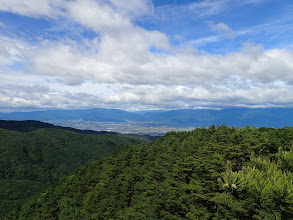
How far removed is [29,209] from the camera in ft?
283

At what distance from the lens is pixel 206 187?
89.6ft

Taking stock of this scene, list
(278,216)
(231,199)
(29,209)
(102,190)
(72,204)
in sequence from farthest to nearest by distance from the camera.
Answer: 1. (29,209)
2. (72,204)
3. (102,190)
4. (231,199)
5. (278,216)

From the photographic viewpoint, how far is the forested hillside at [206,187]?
16594 mm

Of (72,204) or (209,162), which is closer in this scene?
(209,162)

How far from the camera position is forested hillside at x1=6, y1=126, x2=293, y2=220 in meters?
16.6

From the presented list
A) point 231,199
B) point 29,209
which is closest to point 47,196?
point 29,209

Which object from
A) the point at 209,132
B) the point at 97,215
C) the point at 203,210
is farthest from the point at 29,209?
the point at 203,210

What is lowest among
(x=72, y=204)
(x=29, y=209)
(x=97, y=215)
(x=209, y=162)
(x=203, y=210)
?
(x=29, y=209)

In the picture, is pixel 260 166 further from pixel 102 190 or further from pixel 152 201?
pixel 102 190

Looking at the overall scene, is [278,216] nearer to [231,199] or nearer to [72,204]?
[231,199]

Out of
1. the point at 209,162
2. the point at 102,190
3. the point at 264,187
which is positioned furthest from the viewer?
the point at 102,190

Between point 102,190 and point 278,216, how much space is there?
5185 cm

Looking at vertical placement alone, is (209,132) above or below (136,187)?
above

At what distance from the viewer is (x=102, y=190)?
5816cm
